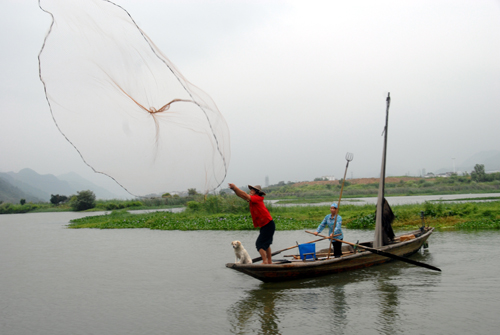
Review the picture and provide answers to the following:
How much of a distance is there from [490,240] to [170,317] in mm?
11868

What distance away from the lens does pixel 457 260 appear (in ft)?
35.4

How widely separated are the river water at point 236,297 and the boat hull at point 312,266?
21cm

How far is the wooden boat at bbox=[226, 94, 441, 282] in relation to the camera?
28.1ft

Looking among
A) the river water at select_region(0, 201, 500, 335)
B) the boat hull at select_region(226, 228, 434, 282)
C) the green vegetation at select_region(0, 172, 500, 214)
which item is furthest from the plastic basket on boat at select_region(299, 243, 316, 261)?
the green vegetation at select_region(0, 172, 500, 214)

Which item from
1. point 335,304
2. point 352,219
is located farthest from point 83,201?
point 335,304

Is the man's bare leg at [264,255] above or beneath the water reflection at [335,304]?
above

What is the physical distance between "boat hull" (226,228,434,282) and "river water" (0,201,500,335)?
0.21 meters

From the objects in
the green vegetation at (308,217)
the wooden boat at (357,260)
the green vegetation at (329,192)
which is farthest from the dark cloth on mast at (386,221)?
the green vegetation at (329,192)

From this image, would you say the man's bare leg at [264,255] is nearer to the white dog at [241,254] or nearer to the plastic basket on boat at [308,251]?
the white dog at [241,254]

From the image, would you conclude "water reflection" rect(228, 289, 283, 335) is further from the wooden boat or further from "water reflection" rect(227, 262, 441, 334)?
the wooden boat

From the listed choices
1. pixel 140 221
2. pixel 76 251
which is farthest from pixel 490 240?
pixel 140 221

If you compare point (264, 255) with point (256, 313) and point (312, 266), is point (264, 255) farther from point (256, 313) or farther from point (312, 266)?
point (256, 313)

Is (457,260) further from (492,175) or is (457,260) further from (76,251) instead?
(492,175)

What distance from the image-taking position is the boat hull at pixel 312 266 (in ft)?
27.7
